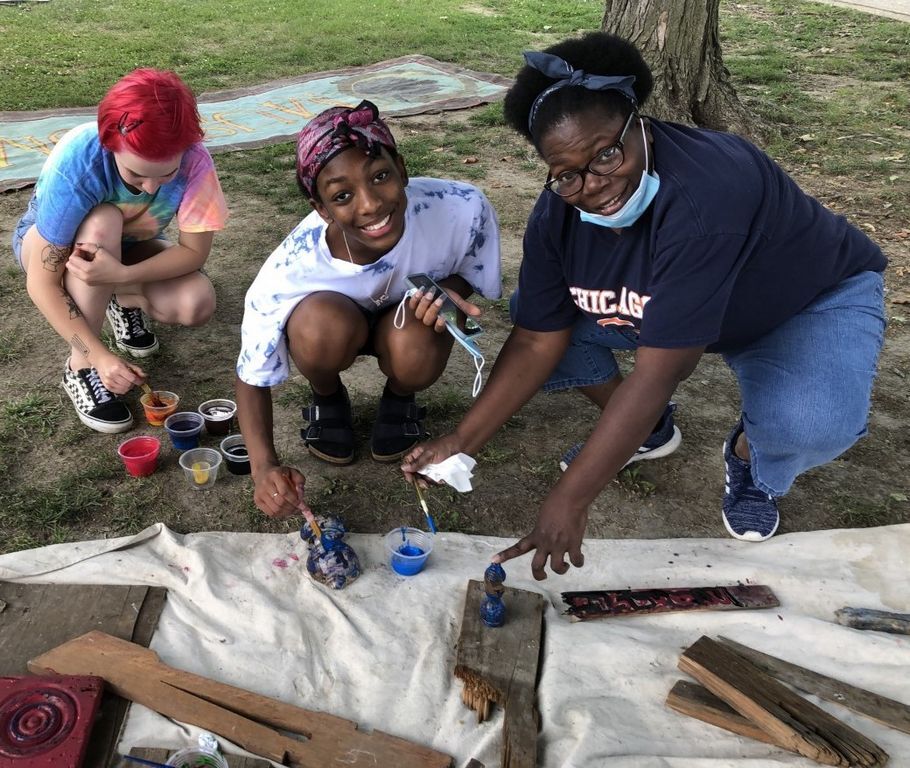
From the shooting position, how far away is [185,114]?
273 centimetres

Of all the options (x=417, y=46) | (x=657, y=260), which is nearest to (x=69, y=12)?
(x=417, y=46)

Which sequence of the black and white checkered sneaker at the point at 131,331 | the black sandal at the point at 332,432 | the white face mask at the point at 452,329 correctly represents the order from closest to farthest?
the white face mask at the point at 452,329
the black sandal at the point at 332,432
the black and white checkered sneaker at the point at 131,331

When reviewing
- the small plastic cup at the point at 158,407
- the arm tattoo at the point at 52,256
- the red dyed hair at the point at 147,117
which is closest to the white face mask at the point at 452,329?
the red dyed hair at the point at 147,117

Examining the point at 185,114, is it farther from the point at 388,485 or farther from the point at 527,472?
the point at 527,472

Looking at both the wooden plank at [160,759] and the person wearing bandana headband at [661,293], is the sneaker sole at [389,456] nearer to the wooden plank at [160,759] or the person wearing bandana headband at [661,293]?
the person wearing bandana headband at [661,293]

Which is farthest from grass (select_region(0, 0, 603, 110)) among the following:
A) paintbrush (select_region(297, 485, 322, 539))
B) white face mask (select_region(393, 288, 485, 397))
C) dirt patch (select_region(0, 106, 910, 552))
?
paintbrush (select_region(297, 485, 322, 539))

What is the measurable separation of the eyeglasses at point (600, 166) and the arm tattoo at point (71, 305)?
2.03 metres

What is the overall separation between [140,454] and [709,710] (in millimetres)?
2033

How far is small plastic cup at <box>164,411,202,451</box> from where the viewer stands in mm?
2906

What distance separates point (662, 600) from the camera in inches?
91.9

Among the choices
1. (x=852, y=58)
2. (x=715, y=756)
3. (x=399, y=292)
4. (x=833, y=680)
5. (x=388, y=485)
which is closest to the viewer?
(x=715, y=756)

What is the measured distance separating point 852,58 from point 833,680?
28.8ft

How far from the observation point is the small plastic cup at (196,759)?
1.83 metres

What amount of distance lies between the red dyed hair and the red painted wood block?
1670mm
